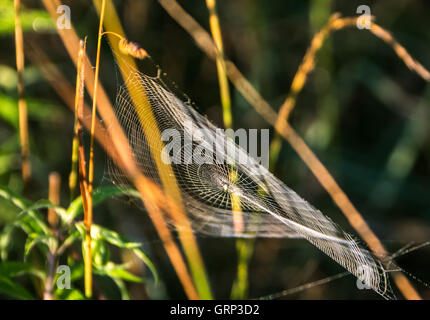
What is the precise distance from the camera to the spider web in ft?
5.61

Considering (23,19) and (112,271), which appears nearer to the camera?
(112,271)

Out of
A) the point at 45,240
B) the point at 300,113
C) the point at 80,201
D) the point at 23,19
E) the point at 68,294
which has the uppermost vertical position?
the point at 300,113

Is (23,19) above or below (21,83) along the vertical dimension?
above

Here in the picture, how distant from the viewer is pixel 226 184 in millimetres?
1942

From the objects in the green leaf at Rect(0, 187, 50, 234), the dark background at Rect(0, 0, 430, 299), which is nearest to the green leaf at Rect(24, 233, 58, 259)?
the green leaf at Rect(0, 187, 50, 234)

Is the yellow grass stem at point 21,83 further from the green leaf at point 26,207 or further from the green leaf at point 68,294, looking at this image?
the green leaf at point 68,294

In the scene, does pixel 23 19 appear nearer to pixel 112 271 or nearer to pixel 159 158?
pixel 159 158

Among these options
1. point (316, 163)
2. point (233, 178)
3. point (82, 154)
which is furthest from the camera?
point (316, 163)

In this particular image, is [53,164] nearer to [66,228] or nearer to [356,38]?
[66,228]

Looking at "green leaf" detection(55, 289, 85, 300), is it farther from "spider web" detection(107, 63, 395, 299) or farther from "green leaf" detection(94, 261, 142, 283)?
"spider web" detection(107, 63, 395, 299)

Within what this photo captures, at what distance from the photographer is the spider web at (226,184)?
1709 mm

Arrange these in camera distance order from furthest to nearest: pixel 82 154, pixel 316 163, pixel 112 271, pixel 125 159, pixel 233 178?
pixel 316 163 < pixel 233 178 < pixel 125 159 < pixel 112 271 < pixel 82 154

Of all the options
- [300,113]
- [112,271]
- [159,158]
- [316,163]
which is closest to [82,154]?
[112,271]
